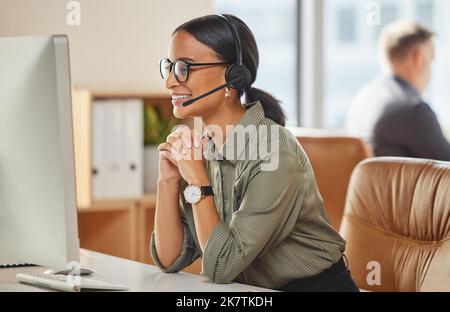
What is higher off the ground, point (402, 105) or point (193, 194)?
point (402, 105)

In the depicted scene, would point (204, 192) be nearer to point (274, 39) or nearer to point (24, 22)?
point (24, 22)

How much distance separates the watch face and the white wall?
1384 mm

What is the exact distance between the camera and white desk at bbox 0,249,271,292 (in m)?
1.44

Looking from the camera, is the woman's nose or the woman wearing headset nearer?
the woman wearing headset

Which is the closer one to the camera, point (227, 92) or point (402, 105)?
point (227, 92)

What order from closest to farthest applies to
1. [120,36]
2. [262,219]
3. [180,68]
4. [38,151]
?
1. [38,151]
2. [262,219]
3. [180,68]
4. [120,36]

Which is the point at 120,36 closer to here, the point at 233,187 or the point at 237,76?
the point at 237,76

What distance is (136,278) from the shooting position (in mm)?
1522

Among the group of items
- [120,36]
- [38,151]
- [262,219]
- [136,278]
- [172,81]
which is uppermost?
[120,36]

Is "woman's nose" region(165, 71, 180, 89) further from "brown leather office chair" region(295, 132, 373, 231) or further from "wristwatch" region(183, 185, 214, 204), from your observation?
"brown leather office chair" region(295, 132, 373, 231)

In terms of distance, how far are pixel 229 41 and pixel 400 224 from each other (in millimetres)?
588

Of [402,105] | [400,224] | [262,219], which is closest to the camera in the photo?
[262,219]

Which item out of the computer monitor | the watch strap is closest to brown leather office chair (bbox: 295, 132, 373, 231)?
the watch strap

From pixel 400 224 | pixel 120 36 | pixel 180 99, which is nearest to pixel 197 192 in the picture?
pixel 180 99
